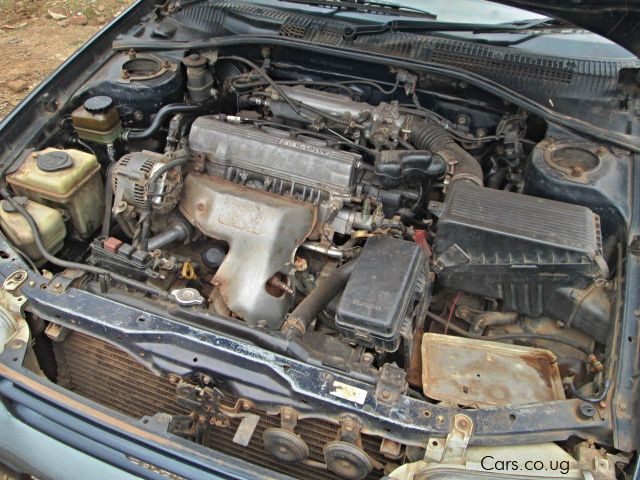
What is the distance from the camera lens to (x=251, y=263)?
2057 mm

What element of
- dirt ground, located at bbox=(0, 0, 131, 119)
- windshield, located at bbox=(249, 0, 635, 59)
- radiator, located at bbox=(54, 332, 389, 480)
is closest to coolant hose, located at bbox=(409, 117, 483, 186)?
windshield, located at bbox=(249, 0, 635, 59)

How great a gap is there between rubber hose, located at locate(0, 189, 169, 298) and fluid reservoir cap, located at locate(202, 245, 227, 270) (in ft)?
0.99

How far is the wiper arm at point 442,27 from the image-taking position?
250cm

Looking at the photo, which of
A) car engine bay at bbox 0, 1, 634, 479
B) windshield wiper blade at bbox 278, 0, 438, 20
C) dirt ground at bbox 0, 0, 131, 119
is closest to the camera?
car engine bay at bbox 0, 1, 634, 479

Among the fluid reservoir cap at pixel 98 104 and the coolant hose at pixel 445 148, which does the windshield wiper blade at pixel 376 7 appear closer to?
the coolant hose at pixel 445 148

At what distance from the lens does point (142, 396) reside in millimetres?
1998

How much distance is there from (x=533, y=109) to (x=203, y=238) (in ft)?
4.41

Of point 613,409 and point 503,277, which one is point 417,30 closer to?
point 503,277

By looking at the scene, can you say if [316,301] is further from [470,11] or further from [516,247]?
[470,11]

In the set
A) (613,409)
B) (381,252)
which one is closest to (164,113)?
(381,252)

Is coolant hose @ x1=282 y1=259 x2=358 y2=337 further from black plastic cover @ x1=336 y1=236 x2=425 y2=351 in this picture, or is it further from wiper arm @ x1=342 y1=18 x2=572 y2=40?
wiper arm @ x1=342 y1=18 x2=572 y2=40

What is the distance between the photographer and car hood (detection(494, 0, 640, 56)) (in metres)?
1.81

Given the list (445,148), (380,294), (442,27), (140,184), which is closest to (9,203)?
(140,184)

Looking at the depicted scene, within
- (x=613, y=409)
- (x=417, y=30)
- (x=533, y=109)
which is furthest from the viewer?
(x=417, y=30)
